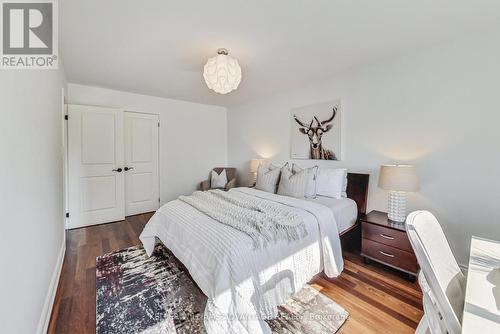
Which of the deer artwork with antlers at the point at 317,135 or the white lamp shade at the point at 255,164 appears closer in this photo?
the deer artwork with antlers at the point at 317,135

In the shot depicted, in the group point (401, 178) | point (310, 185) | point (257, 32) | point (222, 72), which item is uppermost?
point (257, 32)

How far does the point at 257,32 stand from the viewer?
2016 mm

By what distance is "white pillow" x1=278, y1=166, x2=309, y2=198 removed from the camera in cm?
279

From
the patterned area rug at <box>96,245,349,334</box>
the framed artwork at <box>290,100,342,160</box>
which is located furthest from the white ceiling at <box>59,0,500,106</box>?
the patterned area rug at <box>96,245,349,334</box>

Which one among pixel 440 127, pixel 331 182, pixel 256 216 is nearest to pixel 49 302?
pixel 256 216

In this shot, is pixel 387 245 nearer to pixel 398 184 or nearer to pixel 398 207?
pixel 398 207

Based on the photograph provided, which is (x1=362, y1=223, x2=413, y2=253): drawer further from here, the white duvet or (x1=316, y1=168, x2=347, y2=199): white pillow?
(x1=316, y1=168, x2=347, y2=199): white pillow

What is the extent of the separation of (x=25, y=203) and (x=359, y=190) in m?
3.20

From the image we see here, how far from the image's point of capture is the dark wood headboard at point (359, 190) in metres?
2.79

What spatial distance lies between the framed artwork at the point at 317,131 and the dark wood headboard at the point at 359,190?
396 mm

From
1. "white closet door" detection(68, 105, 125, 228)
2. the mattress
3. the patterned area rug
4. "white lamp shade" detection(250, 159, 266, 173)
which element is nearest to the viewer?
the patterned area rug

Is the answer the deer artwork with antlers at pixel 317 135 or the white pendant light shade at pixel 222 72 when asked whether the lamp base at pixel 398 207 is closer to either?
the deer artwork with antlers at pixel 317 135

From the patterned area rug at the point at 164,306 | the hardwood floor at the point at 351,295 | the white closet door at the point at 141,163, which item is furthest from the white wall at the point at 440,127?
the white closet door at the point at 141,163

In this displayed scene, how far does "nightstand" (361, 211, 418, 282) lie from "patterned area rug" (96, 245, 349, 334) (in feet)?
2.82
